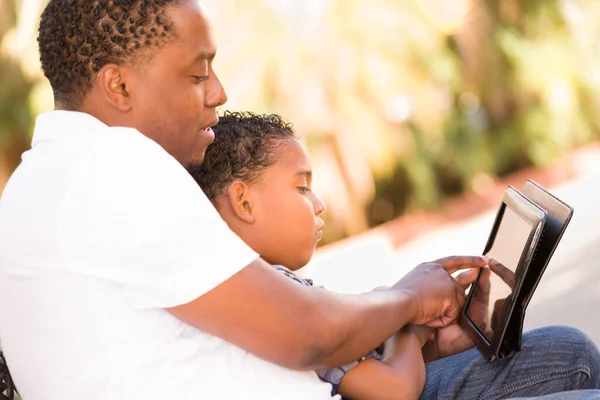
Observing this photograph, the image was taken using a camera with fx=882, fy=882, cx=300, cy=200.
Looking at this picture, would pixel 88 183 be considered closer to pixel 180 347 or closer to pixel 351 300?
pixel 180 347

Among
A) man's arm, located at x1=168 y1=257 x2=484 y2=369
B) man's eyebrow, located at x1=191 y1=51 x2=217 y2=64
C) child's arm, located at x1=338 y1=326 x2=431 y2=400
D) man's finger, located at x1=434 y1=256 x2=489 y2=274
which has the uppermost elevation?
man's eyebrow, located at x1=191 y1=51 x2=217 y2=64

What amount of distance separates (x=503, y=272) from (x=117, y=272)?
2.74 feet

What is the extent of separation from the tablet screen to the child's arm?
178 mm

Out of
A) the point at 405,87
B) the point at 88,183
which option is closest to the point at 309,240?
the point at 88,183

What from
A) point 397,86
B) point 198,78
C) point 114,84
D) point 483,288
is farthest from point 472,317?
point 397,86

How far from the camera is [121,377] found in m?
1.39

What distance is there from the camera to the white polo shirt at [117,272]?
52.5 inches

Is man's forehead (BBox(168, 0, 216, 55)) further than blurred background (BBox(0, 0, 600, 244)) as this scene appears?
No

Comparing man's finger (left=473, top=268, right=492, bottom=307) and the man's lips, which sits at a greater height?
the man's lips

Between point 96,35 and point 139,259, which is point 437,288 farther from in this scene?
point 96,35

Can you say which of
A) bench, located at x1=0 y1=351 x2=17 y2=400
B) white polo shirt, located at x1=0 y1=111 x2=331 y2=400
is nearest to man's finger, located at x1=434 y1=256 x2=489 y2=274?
white polo shirt, located at x1=0 y1=111 x2=331 y2=400

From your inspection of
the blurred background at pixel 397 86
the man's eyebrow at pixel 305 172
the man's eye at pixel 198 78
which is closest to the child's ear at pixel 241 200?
the man's eyebrow at pixel 305 172

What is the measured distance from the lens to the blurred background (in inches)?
191

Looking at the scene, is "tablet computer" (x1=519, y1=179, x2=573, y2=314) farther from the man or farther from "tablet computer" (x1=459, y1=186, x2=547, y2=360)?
the man
